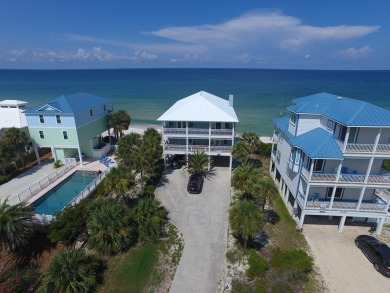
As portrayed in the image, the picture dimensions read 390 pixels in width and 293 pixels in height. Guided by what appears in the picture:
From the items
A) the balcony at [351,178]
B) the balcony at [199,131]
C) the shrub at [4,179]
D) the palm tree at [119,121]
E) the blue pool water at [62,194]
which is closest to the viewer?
the balcony at [351,178]

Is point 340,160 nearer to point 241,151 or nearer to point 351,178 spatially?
point 351,178

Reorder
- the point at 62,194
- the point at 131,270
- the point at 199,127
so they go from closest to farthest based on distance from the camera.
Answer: the point at 131,270, the point at 62,194, the point at 199,127

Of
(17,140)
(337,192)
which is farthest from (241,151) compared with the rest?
(17,140)

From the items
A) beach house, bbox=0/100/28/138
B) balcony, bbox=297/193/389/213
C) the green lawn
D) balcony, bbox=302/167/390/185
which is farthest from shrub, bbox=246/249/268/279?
beach house, bbox=0/100/28/138

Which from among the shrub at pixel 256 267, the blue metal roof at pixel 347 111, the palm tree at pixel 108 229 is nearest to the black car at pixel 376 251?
the shrub at pixel 256 267

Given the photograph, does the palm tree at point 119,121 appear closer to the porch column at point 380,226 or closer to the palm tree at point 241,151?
the palm tree at point 241,151

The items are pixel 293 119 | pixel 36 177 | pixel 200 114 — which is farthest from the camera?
pixel 200 114

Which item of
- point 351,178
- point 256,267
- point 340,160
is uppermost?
point 340,160
